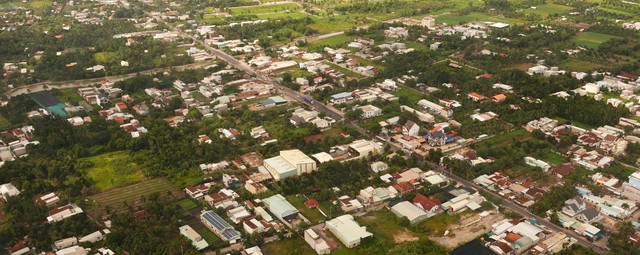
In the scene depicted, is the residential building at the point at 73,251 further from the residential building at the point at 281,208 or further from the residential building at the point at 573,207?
the residential building at the point at 573,207

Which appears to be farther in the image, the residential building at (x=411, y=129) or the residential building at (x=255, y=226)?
the residential building at (x=411, y=129)

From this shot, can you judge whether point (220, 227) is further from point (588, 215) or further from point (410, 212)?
point (588, 215)

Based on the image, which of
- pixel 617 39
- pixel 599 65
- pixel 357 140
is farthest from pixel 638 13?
pixel 357 140

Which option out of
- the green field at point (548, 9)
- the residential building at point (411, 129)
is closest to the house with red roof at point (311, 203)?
the residential building at point (411, 129)

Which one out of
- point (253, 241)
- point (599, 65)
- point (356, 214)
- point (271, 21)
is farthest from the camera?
point (271, 21)

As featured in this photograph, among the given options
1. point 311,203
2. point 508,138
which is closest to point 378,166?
point 311,203

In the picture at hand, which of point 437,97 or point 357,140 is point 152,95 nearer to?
point 357,140

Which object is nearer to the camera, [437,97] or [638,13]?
[437,97]
